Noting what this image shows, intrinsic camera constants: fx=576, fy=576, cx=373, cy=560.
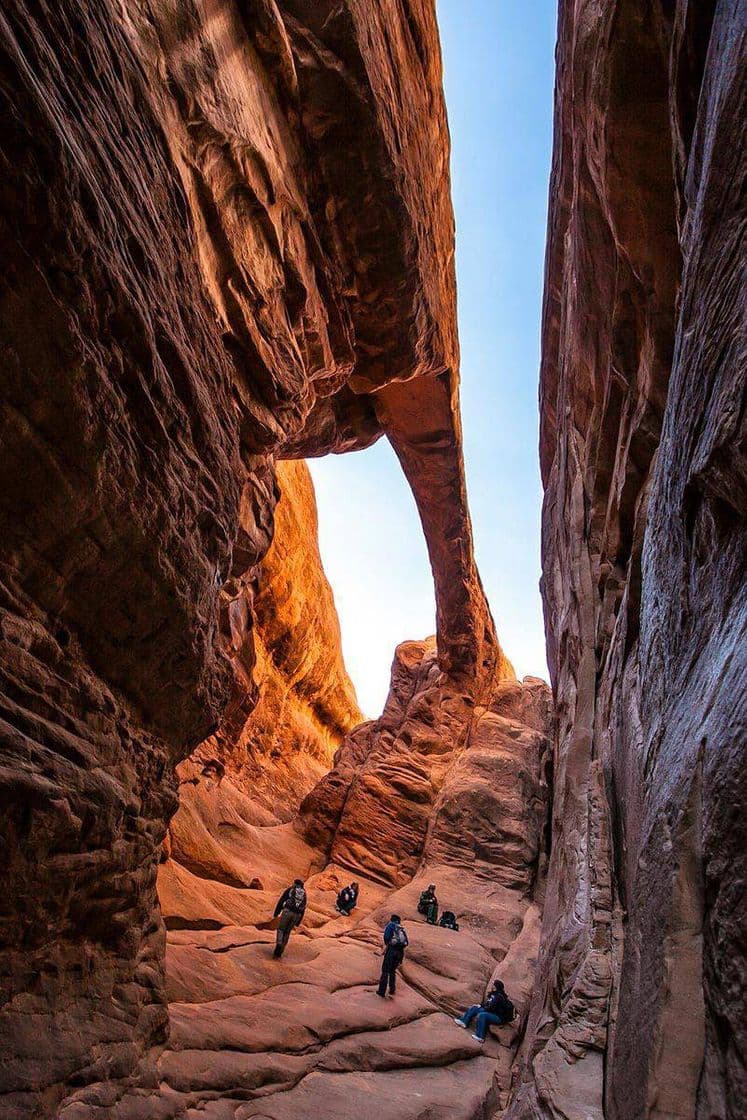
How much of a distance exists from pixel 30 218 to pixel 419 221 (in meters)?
9.84

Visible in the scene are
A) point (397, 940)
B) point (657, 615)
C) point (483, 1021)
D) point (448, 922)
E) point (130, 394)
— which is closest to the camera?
point (130, 394)

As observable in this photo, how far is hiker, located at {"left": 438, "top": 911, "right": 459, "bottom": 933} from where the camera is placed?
16469mm

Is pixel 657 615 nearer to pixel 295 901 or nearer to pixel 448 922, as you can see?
pixel 295 901

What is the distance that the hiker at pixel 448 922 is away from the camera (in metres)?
16.5

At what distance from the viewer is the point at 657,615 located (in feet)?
19.4

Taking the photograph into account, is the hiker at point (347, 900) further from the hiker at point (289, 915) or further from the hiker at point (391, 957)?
the hiker at point (289, 915)

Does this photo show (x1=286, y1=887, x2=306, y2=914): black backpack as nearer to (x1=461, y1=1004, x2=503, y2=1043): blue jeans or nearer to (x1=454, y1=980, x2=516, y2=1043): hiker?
(x1=454, y1=980, x2=516, y2=1043): hiker

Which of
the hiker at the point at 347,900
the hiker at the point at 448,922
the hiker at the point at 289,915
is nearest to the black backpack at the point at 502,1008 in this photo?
the hiker at the point at 289,915

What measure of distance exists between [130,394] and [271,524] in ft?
19.3

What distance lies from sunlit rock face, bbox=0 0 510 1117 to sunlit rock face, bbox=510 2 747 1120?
14.4ft

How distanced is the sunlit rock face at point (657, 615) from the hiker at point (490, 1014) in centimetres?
198

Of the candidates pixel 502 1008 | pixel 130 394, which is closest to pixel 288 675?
pixel 502 1008

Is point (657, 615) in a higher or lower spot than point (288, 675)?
lower

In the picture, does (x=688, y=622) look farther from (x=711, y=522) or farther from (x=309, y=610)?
(x=309, y=610)
